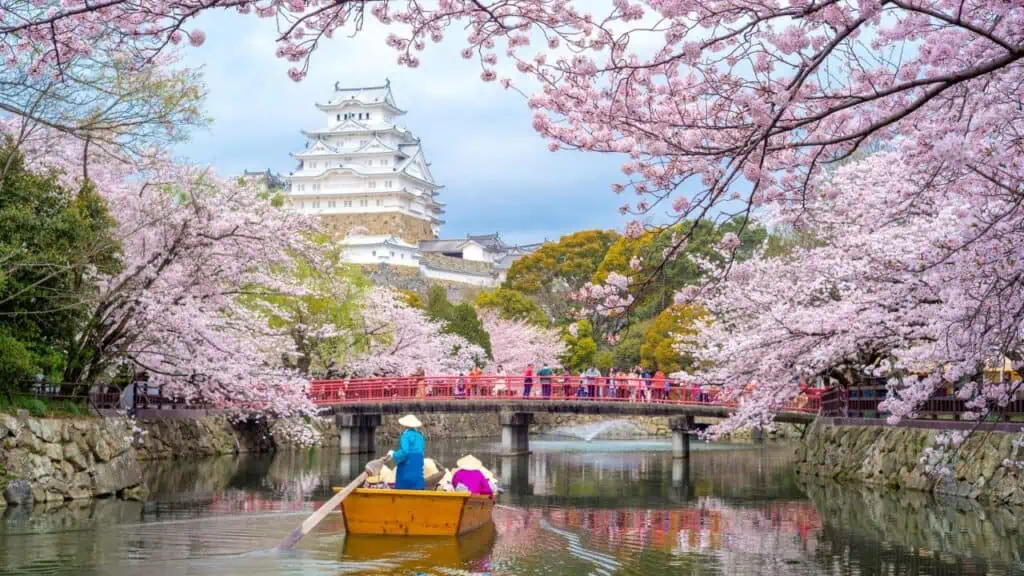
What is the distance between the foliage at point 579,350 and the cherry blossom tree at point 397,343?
9.83 meters

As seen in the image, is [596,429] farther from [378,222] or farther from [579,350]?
[378,222]

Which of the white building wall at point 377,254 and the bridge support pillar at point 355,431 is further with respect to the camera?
the white building wall at point 377,254

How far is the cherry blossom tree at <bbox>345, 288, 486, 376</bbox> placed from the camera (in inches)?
1448

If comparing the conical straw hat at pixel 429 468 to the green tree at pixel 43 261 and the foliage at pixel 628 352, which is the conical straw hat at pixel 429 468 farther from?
the foliage at pixel 628 352

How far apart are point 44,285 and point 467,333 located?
93.2 ft

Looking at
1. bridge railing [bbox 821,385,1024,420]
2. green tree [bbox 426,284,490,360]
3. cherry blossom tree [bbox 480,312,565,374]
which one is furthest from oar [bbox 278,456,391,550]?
cherry blossom tree [bbox 480,312,565,374]

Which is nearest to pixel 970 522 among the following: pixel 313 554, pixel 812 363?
pixel 812 363

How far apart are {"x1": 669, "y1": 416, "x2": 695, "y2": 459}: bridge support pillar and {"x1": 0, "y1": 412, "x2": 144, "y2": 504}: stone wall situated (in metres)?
18.7

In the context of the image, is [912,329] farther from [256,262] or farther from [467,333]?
[467,333]

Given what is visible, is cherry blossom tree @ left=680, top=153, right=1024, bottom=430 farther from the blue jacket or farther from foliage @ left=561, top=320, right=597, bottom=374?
foliage @ left=561, top=320, right=597, bottom=374

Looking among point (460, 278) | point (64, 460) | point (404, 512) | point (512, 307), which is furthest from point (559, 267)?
point (404, 512)

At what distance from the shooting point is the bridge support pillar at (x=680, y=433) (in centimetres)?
3297

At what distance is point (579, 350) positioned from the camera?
50438 millimetres

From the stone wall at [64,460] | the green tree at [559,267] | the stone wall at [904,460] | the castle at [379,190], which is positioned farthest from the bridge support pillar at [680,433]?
the castle at [379,190]
